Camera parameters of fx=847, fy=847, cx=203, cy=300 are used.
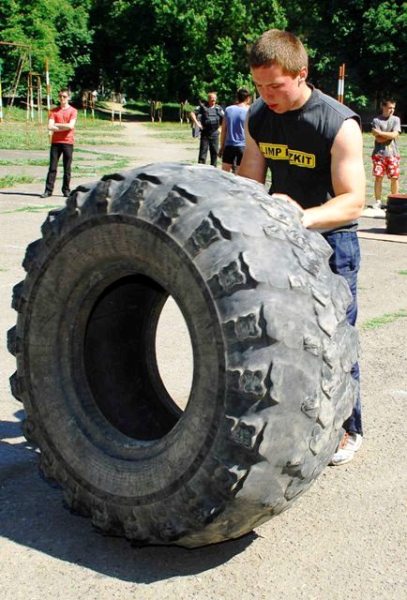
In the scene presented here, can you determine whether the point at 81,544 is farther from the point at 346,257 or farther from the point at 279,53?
the point at 279,53

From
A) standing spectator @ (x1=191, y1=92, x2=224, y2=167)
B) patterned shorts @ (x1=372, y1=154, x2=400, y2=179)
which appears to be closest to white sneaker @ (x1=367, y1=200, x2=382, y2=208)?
patterned shorts @ (x1=372, y1=154, x2=400, y2=179)

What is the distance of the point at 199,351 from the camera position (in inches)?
120

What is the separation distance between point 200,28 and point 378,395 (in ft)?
179

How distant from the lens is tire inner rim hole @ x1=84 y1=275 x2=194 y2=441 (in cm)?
378

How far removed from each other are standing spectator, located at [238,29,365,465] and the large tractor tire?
53 cm

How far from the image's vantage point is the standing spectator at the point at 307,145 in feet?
12.1

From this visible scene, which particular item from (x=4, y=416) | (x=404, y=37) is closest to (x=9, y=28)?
(x=404, y=37)

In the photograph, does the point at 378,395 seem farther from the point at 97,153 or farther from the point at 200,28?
the point at 200,28

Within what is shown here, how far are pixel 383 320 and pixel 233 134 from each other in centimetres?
786

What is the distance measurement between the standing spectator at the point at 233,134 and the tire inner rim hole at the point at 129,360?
10454 millimetres

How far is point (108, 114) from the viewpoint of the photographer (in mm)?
62406

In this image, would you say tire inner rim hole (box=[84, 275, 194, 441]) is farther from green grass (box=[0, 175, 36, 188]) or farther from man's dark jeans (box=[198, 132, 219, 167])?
man's dark jeans (box=[198, 132, 219, 167])

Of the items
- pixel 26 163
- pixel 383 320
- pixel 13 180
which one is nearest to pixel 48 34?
pixel 26 163

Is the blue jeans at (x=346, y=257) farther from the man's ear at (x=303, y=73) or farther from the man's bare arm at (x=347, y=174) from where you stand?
the man's ear at (x=303, y=73)
